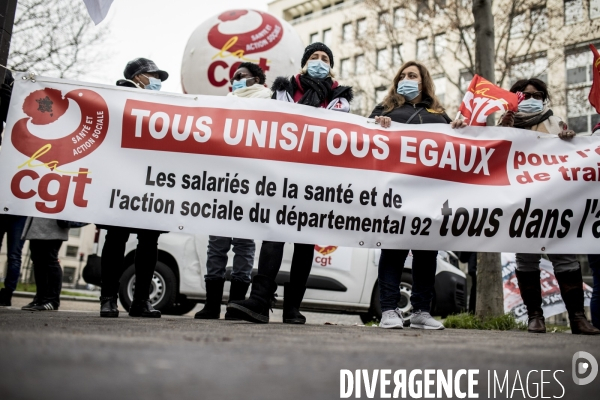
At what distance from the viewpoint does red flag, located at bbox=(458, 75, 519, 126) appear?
4.54 metres

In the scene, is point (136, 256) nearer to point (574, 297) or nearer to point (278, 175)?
point (278, 175)

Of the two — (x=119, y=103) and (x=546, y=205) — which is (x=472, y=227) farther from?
(x=119, y=103)

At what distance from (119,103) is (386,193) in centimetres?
205

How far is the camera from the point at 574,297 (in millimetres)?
4301

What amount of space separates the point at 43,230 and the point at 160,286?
1.77m

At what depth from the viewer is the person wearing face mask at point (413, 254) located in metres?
4.17

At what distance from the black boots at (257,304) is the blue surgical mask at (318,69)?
1664 mm

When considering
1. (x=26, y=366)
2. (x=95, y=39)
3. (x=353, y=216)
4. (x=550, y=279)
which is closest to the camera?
(x=26, y=366)

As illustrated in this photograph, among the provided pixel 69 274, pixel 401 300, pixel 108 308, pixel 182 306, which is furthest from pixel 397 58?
pixel 69 274

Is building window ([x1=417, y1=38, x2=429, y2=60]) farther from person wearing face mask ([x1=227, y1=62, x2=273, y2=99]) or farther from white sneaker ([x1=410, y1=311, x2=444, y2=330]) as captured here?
A: white sneaker ([x1=410, y1=311, x2=444, y2=330])

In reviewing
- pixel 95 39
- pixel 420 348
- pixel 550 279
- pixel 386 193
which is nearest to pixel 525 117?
pixel 386 193

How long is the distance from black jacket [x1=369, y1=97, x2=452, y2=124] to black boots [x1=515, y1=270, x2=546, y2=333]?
53.9 inches

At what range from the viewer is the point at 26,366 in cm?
140

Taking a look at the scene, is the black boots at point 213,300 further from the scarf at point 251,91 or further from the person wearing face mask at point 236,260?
the scarf at point 251,91
